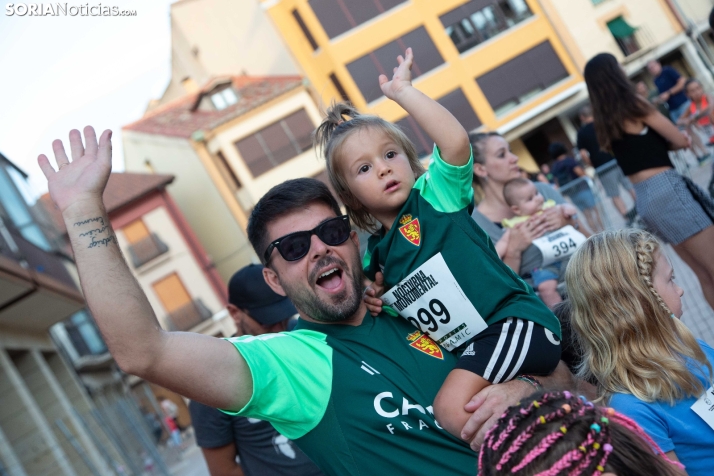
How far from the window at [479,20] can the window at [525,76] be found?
162 cm

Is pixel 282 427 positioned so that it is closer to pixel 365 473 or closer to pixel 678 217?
pixel 365 473

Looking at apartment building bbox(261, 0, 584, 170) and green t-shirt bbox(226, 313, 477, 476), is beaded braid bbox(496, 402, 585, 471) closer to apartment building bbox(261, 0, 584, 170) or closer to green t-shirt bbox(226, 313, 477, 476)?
green t-shirt bbox(226, 313, 477, 476)

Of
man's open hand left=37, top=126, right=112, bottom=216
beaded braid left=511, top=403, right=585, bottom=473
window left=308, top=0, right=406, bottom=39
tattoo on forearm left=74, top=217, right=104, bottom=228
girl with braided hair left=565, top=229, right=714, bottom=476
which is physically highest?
window left=308, top=0, right=406, bottom=39

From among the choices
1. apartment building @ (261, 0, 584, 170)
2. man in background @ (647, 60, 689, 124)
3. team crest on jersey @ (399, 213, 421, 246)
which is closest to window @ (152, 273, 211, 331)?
apartment building @ (261, 0, 584, 170)

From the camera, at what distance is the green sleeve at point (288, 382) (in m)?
2.49

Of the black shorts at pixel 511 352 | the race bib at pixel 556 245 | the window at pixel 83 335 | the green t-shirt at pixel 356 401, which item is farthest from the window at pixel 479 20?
the green t-shirt at pixel 356 401

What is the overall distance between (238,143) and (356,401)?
3260 centimetres

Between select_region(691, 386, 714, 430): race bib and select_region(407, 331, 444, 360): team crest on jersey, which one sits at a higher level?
select_region(407, 331, 444, 360): team crest on jersey

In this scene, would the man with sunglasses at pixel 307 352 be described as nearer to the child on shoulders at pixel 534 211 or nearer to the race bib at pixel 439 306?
the race bib at pixel 439 306

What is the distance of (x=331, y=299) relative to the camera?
106 inches

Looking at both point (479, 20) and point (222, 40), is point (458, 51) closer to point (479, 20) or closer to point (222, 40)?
point (479, 20)

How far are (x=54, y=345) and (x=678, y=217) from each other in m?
15.5

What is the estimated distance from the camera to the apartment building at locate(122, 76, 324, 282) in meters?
34.2

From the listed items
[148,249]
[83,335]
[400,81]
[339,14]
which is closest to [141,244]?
[148,249]
